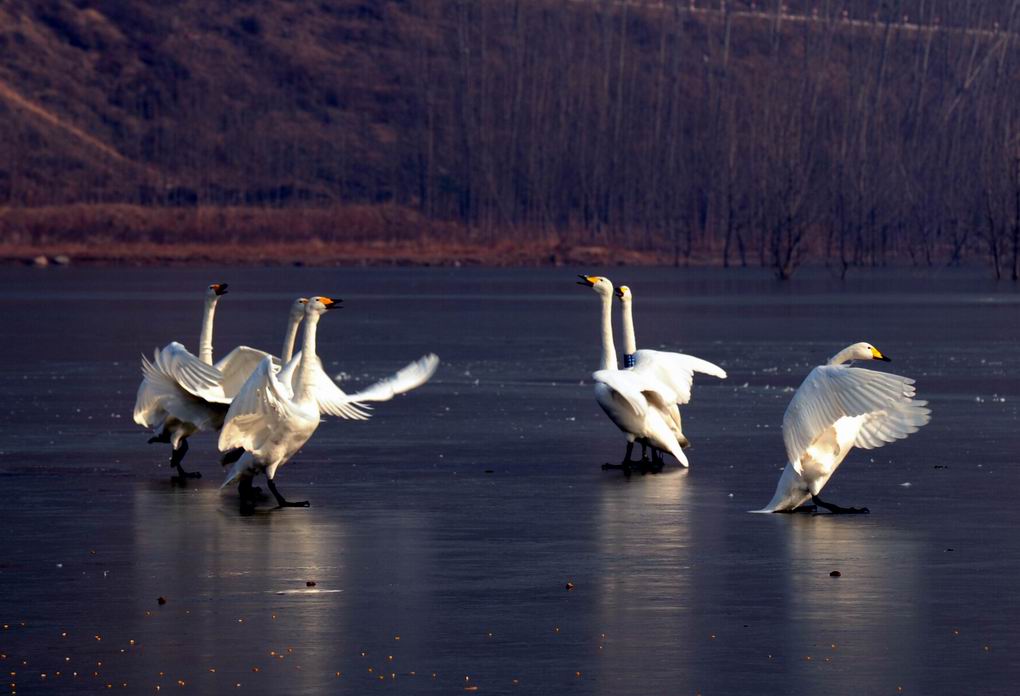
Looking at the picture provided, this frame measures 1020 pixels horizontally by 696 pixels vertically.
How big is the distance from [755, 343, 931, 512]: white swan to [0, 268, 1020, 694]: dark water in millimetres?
197

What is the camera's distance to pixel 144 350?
30719 mm

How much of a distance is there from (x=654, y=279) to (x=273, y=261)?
105 ft

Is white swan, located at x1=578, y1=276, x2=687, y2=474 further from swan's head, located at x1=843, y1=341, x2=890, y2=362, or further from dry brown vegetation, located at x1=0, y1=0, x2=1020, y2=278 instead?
dry brown vegetation, located at x1=0, y1=0, x2=1020, y2=278

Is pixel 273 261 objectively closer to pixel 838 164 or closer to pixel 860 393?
pixel 838 164

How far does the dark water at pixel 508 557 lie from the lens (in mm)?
8195

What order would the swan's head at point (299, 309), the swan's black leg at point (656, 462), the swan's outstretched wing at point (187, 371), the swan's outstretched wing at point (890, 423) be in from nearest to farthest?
the swan's outstretched wing at point (890, 423) < the swan's head at point (299, 309) < the swan's outstretched wing at point (187, 371) < the swan's black leg at point (656, 462)

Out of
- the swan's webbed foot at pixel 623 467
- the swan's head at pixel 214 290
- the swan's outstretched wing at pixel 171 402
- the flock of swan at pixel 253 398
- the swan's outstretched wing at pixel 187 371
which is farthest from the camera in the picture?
the swan's head at pixel 214 290

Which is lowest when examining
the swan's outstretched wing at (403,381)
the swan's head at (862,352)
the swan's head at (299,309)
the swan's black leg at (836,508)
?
the swan's black leg at (836,508)

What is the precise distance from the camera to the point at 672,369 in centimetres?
1579

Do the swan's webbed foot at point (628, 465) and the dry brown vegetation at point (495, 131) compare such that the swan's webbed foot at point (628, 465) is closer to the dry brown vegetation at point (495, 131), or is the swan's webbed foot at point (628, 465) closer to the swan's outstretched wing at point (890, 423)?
the swan's outstretched wing at point (890, 423)

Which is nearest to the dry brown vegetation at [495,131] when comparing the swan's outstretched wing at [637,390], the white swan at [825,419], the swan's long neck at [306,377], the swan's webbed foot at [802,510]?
the swan's outstretched wing at [637,390]

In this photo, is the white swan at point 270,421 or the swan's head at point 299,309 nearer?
the white swan at point 270,421

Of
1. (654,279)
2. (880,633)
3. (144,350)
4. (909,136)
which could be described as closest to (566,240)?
(909,136)

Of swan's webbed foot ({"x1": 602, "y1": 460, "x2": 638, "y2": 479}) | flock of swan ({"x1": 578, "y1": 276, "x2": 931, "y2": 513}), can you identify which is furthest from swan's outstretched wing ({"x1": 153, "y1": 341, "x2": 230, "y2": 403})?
swan's webbed foot ({"x1": 602, "y1": 460, "x2": 638, "y2": 479})
